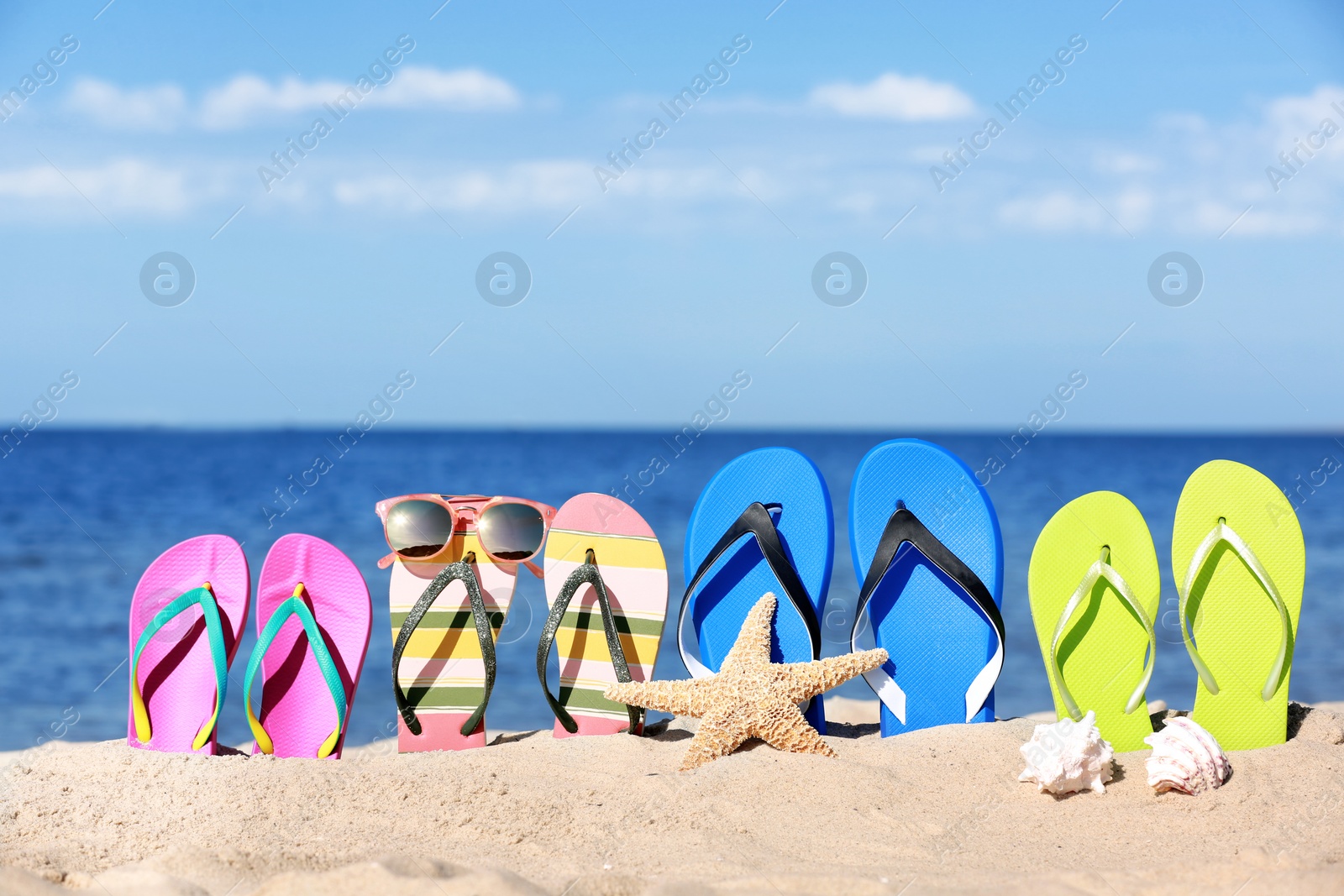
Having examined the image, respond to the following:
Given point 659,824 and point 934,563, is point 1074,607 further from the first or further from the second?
point 659,824

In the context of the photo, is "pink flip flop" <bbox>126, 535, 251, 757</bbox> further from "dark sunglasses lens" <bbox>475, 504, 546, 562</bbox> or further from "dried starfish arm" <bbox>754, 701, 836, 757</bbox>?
"dried starfish arm" <bbox>754, 701, 836, 757</bbox>

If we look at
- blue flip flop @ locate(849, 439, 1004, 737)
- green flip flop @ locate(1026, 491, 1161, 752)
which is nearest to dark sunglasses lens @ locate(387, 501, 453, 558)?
blue flip flop @ locate(849, 439, 1004, 737)

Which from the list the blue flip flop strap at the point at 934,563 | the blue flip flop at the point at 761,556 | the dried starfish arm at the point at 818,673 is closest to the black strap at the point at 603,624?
the blue flip flop at the point at 761,556

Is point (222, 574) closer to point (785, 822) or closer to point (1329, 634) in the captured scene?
point (785, 822)

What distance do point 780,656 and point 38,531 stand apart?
1448 cm

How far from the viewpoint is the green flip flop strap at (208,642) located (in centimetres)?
325

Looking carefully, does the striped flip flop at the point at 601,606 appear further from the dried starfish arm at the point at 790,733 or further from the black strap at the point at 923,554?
the black strap at the point at 923,554

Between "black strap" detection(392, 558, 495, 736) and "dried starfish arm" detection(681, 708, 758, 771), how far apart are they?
771mm

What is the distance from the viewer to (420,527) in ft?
11.5

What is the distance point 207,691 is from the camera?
11.3ft

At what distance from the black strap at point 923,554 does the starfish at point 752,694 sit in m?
0.26

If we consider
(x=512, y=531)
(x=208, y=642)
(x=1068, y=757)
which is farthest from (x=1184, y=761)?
(x=208, y=642)

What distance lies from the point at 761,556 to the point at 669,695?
2.30 feet

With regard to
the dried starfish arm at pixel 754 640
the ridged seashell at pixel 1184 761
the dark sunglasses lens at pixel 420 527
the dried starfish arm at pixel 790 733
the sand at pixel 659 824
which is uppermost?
the dark sunglasses lens at pixel 420 527
